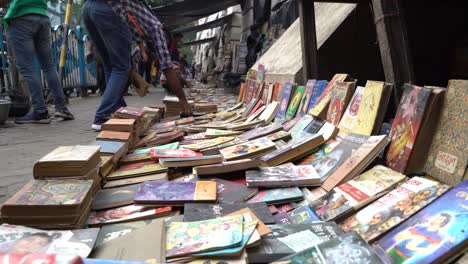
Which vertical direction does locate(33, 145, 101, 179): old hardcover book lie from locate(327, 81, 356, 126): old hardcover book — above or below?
below

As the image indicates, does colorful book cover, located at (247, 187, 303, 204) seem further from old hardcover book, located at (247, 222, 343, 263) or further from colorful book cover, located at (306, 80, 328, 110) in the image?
colorful book cover, located at (306, 80, 328, 110)

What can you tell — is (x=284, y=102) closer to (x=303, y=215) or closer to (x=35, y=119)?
(x=303, y=215)

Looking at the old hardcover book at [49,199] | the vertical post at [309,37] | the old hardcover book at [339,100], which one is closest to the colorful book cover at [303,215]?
the old hardcover book at [49,199]

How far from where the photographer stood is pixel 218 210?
1.26 meters

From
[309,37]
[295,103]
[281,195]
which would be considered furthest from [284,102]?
[281,195]

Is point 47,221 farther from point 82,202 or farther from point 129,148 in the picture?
point 129,148

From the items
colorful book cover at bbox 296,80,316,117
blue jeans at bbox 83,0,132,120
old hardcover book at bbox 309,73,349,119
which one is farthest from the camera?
blue jeans at bbox 83,0,132,120

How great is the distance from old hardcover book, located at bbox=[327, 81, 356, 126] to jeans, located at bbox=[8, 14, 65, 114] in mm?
2938

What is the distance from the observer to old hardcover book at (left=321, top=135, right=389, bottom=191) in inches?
55.1

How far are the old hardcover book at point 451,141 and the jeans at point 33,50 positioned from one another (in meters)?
3.53

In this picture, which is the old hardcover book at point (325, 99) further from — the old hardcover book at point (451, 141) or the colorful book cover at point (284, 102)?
the old hardcover book at point (451, 141)

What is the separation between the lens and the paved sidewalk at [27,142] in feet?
5.89

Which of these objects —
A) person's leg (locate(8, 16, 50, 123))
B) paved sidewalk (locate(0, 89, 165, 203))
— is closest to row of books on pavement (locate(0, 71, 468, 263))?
paved sidewalk (locate(0, 89, 165, 203))

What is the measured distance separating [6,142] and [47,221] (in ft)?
6.67
